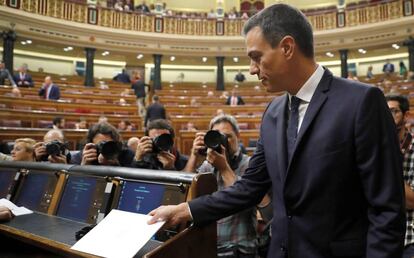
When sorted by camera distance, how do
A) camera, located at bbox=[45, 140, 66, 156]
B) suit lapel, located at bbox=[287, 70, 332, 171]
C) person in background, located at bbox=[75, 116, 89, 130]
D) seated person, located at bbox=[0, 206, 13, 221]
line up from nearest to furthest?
1. suit lapel, located at bbox=[287, 70, 332, 171]
2. seated person, located at bbox=[0, 206, 13, 221]
3. camera, located at bbox=[45, 140, 66, 156]
4. person in background, located at bbox=[75, 116, 89, 130]

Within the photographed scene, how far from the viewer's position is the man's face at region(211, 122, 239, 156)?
195 centimetres

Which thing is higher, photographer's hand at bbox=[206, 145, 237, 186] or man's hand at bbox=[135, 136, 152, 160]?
man's hand at bbox=[135, 136, 152, 160]

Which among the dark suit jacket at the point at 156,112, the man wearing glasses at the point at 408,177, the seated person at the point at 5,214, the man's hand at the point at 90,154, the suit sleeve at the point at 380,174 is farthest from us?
the dark suit jacket at the point at 156,112

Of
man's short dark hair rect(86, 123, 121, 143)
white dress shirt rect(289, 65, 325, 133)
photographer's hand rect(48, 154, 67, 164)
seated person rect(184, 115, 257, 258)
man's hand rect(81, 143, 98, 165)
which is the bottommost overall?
seated person rect(184, 115, 257, 258)

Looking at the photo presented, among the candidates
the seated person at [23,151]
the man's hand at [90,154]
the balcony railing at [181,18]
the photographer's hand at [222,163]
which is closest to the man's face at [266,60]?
the photographer's hand at [222,163]

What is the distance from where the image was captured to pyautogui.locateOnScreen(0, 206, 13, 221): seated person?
1508mm

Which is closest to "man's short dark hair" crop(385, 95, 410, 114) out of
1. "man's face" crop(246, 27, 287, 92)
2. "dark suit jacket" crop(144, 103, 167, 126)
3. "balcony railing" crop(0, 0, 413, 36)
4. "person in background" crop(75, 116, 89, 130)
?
"man's face" crop(246, 27, 287, 92)

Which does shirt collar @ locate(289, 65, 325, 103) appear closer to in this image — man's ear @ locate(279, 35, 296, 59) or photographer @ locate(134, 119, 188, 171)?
man's ear @ locate(279, 35, 296, 59)

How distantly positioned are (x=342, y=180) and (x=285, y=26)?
466mm

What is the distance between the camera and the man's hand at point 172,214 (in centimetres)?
108

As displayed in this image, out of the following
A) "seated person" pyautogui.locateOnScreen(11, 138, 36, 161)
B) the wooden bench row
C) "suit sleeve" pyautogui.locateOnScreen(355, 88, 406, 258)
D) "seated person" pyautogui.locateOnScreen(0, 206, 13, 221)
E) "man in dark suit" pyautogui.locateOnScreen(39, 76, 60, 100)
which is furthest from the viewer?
"man in dark suit" pyautogui.locateOnScreen(39, 76, 60, 100)

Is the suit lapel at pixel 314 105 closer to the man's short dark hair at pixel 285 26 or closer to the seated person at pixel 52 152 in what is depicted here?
the man's short dark hair at pixel 285 26

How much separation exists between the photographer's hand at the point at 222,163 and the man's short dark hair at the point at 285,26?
2.21ft

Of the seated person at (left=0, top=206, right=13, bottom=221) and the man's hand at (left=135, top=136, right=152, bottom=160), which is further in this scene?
the man's hand at (left=135, top=136, right=152, bottom=160)
